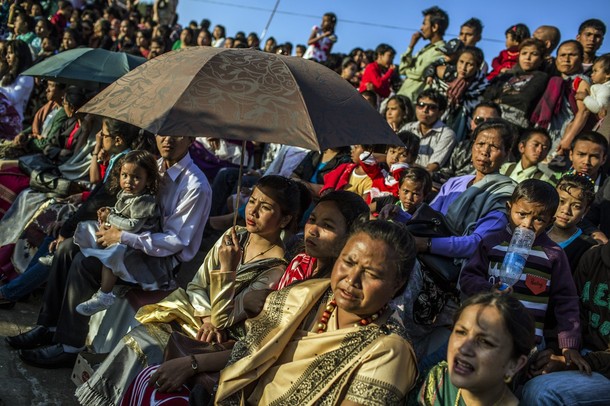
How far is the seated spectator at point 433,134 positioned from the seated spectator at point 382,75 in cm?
260

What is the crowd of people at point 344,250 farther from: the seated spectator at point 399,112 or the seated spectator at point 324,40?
the seated spectator at point 324,40

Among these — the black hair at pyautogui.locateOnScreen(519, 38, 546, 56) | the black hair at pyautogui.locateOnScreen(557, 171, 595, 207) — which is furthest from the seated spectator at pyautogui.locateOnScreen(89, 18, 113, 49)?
the black hair at pyautogui.locateOnScreen(557, 171, 595, 207)

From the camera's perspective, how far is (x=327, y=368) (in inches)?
103

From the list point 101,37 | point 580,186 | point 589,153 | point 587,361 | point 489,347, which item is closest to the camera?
point 489,347

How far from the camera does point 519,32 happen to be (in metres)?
7.98

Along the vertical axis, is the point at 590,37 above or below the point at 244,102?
above

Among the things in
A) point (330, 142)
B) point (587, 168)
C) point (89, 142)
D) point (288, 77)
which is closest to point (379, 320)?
point (330, 142)

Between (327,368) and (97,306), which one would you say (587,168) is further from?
(97,306)

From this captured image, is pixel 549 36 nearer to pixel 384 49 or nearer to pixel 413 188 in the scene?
pixel 384 49

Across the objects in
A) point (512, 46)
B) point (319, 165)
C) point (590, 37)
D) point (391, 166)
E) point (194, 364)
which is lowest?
point (194, 364)

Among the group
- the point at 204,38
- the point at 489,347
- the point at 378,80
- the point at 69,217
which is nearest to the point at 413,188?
the point at 489,347

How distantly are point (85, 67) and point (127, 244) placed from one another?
2552 millimetres

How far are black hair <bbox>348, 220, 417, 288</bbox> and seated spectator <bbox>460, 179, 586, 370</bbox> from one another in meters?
0.56

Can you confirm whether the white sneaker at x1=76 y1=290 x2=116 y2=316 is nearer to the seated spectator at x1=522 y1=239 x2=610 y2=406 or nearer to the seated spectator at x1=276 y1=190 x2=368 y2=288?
the seated spectator at x1=276 y1=190 x2=368 y2=288
